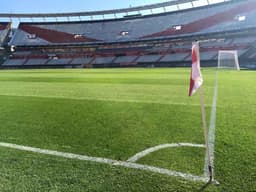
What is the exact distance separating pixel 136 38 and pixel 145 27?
4056mm

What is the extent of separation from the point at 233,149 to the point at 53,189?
2323 millimetres

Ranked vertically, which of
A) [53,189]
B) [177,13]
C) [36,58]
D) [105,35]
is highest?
[177,13]

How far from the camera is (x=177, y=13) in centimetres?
5478

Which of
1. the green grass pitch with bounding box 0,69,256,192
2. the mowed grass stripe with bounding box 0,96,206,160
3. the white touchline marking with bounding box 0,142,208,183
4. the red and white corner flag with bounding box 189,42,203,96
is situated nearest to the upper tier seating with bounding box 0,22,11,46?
the mowed grass stripe with bounding box 0,96,206,160

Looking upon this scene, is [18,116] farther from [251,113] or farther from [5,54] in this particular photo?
[5,54]

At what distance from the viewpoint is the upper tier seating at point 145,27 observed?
45.1 meters

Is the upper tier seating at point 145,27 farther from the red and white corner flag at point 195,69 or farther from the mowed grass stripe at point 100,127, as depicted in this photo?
the red and white corner flag at point 195,69

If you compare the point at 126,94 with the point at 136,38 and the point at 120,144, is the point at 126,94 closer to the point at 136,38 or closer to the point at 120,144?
the point at 120,144

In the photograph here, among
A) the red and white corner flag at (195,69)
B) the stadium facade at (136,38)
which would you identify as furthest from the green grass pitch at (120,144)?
the stadium facade at (136,38)

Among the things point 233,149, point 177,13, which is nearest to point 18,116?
point 233,149

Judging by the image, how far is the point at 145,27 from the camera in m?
Result: 55.7

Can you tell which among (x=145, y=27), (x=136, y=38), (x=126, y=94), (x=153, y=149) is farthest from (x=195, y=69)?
(x=145, y=27)

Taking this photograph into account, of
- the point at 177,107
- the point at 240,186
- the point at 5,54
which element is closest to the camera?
the point at 240,186

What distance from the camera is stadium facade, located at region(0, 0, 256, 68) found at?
4328 centimetres
